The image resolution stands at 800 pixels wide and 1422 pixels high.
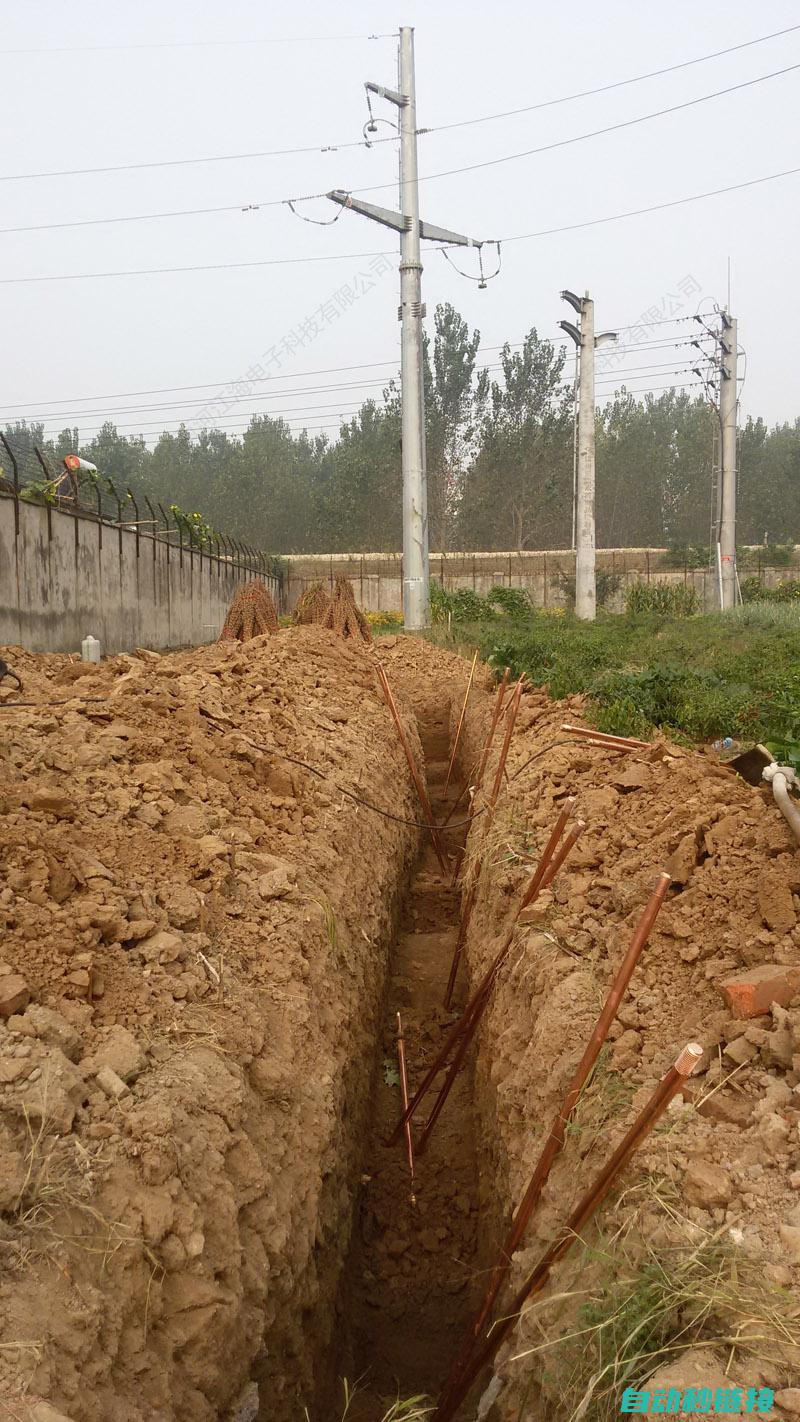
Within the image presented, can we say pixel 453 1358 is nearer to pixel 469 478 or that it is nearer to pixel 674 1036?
pixel 674 1036

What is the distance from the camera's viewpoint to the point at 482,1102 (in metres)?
4.48

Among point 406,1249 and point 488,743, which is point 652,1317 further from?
point 488,743

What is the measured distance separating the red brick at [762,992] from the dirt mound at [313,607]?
1156 cm

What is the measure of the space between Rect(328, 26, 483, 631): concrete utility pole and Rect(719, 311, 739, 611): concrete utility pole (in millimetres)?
9718

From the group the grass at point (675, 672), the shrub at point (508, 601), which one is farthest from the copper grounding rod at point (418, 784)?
the shrub at point (508, 601)

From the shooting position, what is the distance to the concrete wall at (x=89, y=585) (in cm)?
1062

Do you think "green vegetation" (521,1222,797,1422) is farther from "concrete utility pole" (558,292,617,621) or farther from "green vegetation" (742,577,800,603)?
"green vegetation" (742,577,800,603)

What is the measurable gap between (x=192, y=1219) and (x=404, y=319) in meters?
18.1

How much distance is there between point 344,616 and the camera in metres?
14.4

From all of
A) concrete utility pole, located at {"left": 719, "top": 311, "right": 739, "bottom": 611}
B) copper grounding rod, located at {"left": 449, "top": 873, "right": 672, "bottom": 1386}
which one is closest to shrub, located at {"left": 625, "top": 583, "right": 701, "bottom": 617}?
concrete utility pole, located at {"left": 719, "top": 311, "right": 739, "bottom": 611}

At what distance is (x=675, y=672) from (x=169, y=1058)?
6.04 metres

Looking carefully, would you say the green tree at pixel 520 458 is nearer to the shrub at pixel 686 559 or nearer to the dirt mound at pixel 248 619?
the shrub at pixel 686 559

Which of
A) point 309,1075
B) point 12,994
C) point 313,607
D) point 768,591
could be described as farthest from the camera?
point 768,591

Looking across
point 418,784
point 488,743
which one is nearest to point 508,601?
point 418,784
